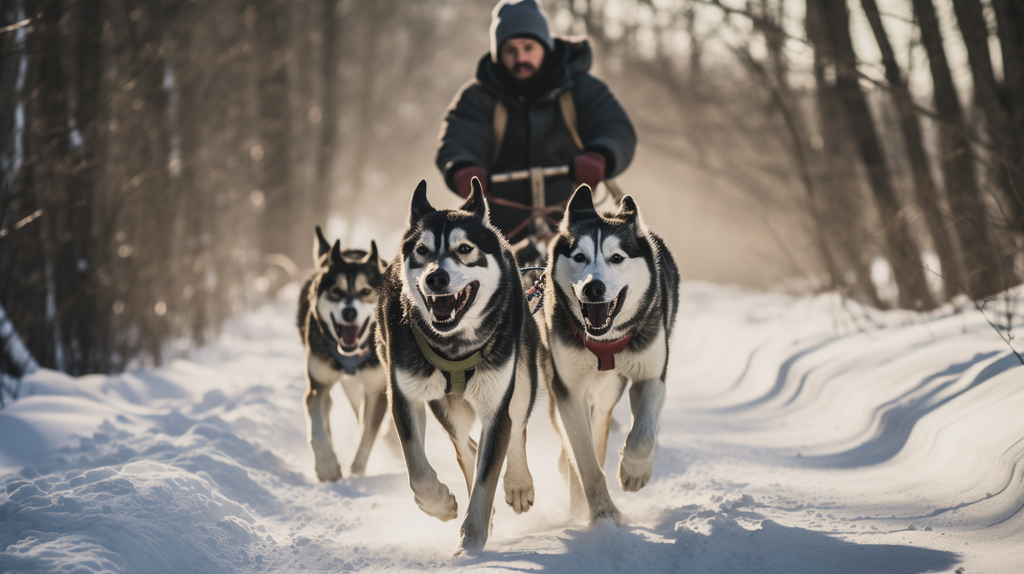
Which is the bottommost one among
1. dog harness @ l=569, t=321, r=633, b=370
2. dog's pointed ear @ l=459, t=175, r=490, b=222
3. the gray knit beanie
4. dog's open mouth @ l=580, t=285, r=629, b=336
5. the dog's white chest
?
the dog's white chest

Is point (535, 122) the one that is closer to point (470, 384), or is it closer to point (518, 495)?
point (470, 384)

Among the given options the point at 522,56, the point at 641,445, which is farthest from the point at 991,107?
the point at 641,445

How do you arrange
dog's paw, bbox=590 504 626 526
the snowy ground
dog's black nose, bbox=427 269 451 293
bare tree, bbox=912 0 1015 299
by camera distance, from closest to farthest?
the snowy ground < dog's black nose, bbox=427 269 451 293 < dog's paw, bbox=590 504 626 526 < bare tree, bbox=912 0 1015 299

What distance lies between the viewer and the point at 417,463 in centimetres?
296

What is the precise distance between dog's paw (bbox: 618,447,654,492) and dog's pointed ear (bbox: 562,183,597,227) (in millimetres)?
969

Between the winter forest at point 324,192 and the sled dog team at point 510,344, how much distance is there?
294mm

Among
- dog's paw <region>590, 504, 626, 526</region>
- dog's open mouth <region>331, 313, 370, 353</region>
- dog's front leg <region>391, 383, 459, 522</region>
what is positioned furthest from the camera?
dog's open mouth <region>331, 313, 370, 353</region>

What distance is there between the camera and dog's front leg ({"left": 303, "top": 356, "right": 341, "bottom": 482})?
4.12 meters

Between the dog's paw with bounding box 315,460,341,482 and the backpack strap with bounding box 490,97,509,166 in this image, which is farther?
the backpack strap with bounding box 490,97,509,166

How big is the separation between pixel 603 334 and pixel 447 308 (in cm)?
63

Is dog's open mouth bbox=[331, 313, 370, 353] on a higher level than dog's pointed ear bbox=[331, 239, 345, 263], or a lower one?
lower

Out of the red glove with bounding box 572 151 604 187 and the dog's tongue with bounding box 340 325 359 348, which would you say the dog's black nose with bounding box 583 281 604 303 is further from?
the dog's tongue with bounding box 340 325 359 348

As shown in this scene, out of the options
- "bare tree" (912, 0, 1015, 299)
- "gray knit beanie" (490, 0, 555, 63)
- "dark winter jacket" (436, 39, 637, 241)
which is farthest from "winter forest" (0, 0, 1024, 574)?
"gray knit beanie" (490, 0, 555, 63)

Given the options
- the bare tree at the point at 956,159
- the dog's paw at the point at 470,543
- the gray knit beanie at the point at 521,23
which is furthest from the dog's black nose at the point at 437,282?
the bare tree at the point at 956,159
